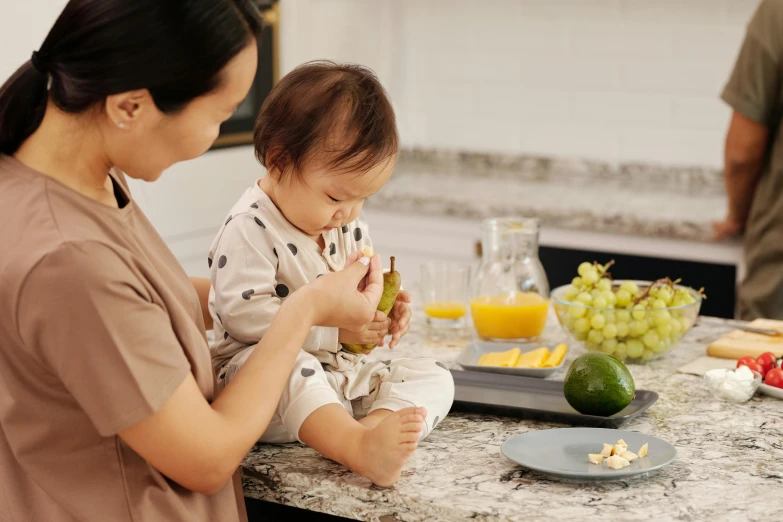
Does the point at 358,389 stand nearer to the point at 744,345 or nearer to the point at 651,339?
the point at 651,339

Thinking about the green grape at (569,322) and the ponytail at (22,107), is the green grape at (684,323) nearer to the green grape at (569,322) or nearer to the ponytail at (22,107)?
the green grape at (569,322)

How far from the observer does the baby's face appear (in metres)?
1.51

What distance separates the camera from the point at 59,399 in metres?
1.12

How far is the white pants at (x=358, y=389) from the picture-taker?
4.51 feet

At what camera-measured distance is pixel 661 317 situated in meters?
1.81

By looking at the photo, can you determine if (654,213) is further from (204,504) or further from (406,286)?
(204,504)

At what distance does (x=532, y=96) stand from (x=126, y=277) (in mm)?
3186

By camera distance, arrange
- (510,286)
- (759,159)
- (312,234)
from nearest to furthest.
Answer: (312,234) → (510,286) → (759,159)

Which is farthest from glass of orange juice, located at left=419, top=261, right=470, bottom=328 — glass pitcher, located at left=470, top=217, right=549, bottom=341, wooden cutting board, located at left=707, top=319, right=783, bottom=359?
wooden cutting board, located at left=707, top=319, right=783, bottom=359

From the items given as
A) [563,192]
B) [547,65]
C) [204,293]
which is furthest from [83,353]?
[547,65]

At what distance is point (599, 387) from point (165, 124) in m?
0.77

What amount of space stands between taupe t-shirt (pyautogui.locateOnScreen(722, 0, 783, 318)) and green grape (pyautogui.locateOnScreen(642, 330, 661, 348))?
133 centimetres

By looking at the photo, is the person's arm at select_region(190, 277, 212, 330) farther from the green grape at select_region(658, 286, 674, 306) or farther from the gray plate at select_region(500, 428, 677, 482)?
the green grape at select_region(658, 286, 674, 306)

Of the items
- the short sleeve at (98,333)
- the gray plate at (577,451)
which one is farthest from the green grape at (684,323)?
the short sleeve at (98,333)
